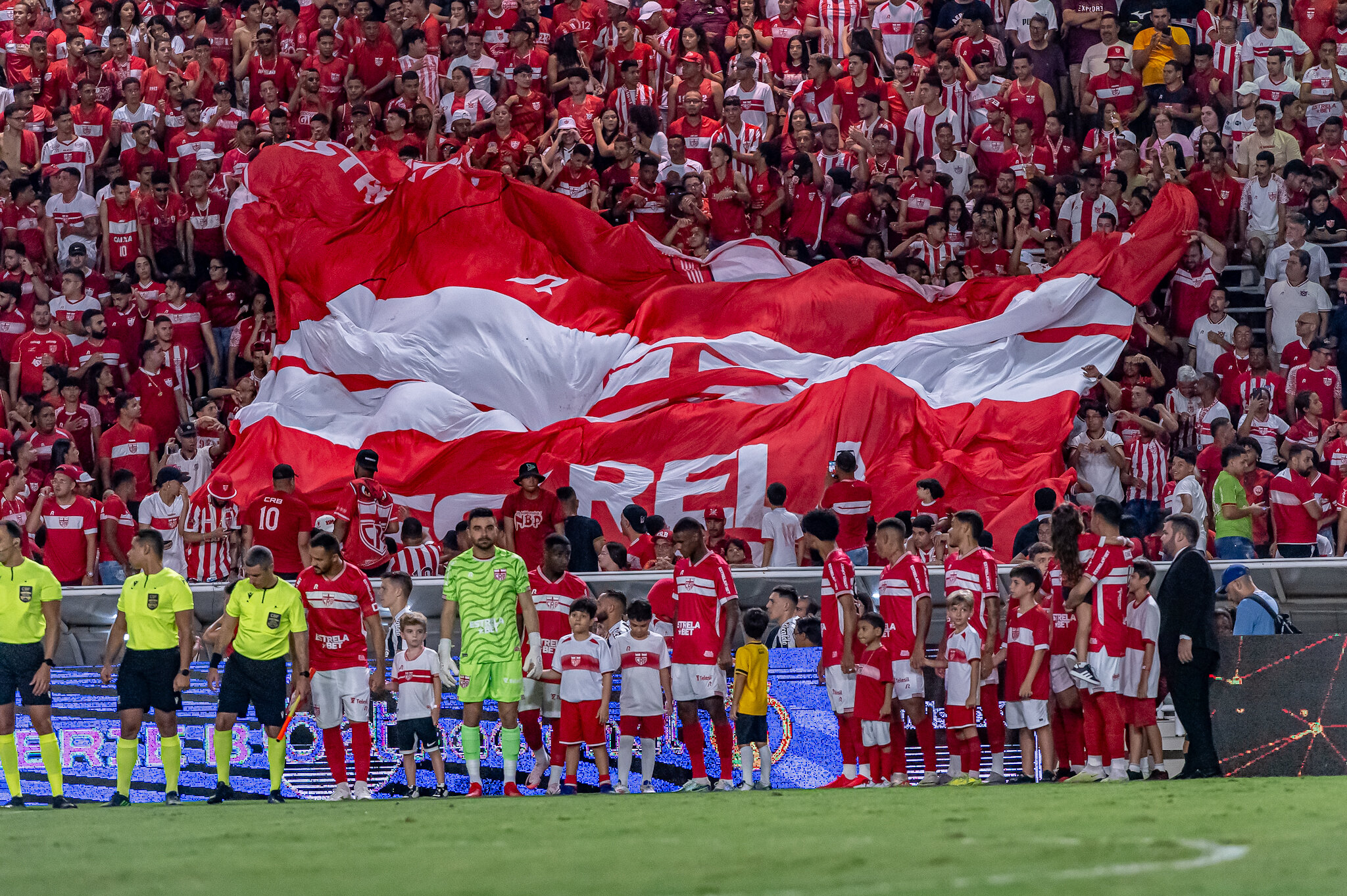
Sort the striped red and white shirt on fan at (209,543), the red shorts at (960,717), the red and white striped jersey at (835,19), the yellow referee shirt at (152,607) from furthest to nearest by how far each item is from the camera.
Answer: the red and white striped jersey at (835,19), the striped red and white shirt on fan at (209,543), the yellow referee shirt at (152,607), the red shorts at (960,717)

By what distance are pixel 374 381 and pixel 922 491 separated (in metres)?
5.53

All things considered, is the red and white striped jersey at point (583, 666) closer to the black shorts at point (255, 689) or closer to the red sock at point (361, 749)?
the red sock at point (361, 749)

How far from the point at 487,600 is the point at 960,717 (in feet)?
9.31

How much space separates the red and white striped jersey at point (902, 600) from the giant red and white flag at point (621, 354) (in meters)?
3.11

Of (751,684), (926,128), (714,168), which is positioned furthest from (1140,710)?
(926,128)

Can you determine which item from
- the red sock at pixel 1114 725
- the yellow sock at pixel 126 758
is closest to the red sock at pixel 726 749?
the red sock at pixel 1114 725

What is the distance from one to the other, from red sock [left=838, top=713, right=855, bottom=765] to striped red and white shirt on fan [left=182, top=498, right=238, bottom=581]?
19.0ft

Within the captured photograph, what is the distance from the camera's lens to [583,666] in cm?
1020

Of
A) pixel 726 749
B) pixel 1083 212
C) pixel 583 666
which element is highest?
pixel 1083 212

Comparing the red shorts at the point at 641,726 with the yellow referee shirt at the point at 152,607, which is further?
the red shorts at the point at 641,726

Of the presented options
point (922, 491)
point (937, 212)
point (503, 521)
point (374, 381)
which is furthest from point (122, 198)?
point (922, 491)

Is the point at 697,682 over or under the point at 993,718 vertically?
over

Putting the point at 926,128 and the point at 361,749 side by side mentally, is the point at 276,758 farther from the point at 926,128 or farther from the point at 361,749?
the point at 926,128

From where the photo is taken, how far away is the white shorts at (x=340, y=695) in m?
10.1
